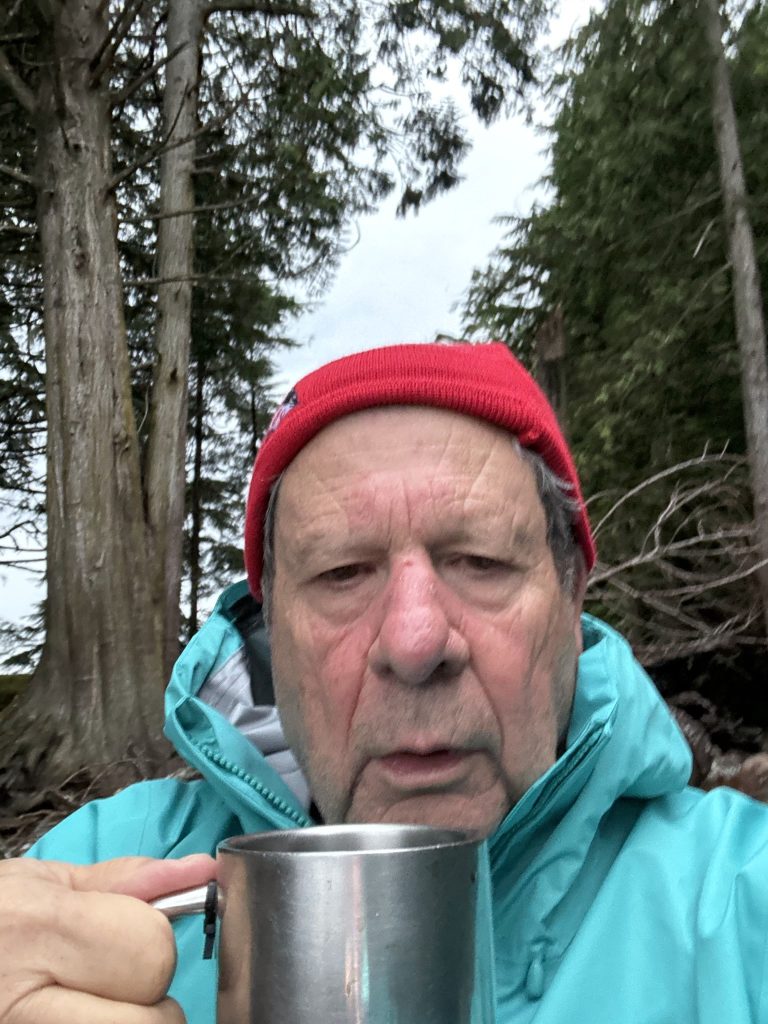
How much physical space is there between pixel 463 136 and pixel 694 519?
183 inches

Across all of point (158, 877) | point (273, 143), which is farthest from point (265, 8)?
point (158, 877)

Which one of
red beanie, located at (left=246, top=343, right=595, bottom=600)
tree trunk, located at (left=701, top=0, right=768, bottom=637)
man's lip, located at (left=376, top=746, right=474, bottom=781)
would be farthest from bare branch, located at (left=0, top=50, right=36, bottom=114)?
man's lip, located at (left=376, top=746, right=474, bottom=781)

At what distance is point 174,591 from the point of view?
7.46 metres


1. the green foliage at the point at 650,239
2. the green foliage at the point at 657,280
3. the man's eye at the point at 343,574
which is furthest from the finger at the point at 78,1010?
the green foliage at the point at 650,239

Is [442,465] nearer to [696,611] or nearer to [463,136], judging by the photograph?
[696,611]

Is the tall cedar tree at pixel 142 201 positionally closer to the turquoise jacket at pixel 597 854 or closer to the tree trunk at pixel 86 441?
the tree trunk at pixel 86 441

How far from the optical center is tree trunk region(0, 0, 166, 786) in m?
5.89

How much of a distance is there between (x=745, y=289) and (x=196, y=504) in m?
8.58

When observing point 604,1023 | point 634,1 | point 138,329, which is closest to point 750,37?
point 634,1

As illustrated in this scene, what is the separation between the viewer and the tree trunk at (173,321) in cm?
727

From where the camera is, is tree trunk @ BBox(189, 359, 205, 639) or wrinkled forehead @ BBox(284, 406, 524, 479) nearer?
wrinkled forehead @ BBox(284, 406, 524, 479)

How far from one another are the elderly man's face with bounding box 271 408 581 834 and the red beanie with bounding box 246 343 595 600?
0.02 metres

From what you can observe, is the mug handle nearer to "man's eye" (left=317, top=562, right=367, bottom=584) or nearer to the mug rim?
the mug rim

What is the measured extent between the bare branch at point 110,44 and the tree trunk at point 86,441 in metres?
0.07
